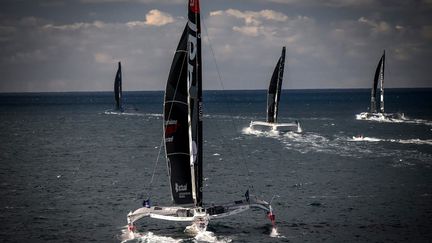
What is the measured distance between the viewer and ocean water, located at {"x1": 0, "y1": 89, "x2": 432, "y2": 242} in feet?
150

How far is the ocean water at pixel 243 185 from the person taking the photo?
4584 centimetres

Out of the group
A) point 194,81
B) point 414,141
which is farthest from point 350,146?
point 194,81

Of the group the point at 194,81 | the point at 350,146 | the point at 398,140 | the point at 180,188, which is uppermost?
the point at 194,81

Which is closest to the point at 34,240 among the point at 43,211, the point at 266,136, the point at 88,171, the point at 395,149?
the point at 43,211

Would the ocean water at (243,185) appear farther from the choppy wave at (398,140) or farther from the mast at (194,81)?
the mast at (194,81)

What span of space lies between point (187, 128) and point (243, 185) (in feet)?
83.9

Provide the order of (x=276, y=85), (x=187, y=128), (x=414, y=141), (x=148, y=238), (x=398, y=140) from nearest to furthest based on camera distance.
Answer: (x=187, y=128) → (x=148, y=238) → (x=414, y=141) → (x=398, y=140) → (x=276, y=85)

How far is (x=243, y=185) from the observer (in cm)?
6575

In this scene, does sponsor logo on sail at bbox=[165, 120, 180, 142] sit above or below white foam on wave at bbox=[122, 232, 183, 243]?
above

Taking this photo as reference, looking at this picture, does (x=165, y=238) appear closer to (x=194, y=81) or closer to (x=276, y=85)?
(x=194, y=81)

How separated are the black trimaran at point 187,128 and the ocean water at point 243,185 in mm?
2234

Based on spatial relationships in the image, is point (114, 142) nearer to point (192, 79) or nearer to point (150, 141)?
point (150, 141)

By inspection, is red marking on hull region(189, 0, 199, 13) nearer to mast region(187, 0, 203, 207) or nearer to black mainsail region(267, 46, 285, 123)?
mast region(187, 0, 203, 207)

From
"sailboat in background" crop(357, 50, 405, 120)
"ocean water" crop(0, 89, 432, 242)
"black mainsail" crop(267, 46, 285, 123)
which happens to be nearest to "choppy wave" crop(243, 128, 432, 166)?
"ocean water" crop(0, 89, 432, 242)
